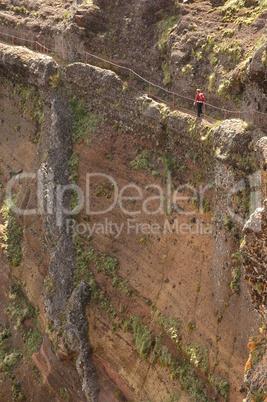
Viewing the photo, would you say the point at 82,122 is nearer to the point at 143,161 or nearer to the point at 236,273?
the point at 143,161

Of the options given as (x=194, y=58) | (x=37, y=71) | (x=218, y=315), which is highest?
(x=194, y=58)

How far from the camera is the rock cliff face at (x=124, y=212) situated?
49.5 feet

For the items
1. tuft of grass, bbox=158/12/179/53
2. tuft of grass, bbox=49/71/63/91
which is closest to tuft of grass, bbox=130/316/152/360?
tuft of grass, bbox=49/71/63/91

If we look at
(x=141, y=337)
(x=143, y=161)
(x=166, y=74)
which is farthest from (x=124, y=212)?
(x=166, y=74)

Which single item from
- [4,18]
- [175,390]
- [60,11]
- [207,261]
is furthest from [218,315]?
[4,18]

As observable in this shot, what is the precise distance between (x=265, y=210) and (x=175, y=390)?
7.73 m

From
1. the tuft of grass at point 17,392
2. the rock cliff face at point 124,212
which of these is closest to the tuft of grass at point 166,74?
the rock cliff face at point 124,212

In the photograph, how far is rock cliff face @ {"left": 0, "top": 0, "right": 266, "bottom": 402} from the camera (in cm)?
1509

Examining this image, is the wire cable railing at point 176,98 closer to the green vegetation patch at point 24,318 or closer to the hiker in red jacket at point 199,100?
the hiker in red jacket at point 199,100

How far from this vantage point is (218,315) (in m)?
15.4

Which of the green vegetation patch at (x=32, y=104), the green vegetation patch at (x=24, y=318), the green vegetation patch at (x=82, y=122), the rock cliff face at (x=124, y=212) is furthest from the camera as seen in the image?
the green vegetation patch at (x=32, y=104)

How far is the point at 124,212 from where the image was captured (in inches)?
744

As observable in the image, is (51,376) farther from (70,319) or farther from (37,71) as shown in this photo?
(37,71)

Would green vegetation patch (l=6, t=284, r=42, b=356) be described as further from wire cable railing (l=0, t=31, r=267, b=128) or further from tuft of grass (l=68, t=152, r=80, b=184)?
wire cable railing (l=0, t=31, r=267, b=128)
